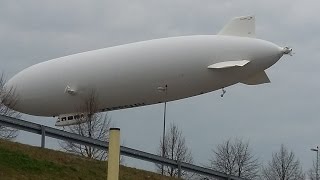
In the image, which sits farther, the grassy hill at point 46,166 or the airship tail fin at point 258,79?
the airship tail fin at point 258,79

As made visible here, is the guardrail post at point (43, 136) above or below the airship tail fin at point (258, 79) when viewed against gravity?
below

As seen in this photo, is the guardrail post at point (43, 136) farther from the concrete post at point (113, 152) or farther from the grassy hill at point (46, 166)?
the concrete post at point (113, 152)

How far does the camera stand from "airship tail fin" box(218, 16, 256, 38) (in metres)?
34.0

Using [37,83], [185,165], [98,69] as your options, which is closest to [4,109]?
[37,83]

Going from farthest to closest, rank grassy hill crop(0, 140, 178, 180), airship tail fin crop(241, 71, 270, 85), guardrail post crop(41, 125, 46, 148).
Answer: airship tail fin crop(241, 71, 270, 85) < guardrail post crop(41, 125, 46, 148) < grassy hill crop(0, 140, 178, 180)

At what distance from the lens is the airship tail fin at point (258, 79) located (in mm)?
34312

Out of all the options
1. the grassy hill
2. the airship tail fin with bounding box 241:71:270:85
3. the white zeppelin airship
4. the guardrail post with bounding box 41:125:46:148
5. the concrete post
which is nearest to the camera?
the concrete post

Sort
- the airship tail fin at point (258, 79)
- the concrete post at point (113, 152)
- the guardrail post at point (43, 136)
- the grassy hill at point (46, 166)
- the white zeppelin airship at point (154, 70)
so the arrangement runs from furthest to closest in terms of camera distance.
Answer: the airship tail fin at point (258, 79) → the white zeppelin airship at point (154, 70) → the guardrail post at point (43, 136) → the grassy hill at point (46, 166) → the concrete post at point (113, 152)

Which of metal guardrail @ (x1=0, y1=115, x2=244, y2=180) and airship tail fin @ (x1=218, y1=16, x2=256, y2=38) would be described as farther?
airship tail fin @ (x1=218, y1=16, x2=256, y2=38)

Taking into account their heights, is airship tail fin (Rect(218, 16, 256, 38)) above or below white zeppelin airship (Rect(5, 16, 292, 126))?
above

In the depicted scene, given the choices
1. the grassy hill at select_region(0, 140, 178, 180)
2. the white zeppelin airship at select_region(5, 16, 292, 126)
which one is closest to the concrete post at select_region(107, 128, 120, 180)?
the grassy hill at select_region(0, 140, 178, 180)

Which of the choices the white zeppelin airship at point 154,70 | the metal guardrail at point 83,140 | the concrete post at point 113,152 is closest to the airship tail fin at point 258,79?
the white zeppelin airship at point 154,70

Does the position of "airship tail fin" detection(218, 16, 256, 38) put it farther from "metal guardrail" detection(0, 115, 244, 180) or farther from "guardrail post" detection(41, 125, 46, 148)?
"guardrail post" detection(41, 125, 46, 148)

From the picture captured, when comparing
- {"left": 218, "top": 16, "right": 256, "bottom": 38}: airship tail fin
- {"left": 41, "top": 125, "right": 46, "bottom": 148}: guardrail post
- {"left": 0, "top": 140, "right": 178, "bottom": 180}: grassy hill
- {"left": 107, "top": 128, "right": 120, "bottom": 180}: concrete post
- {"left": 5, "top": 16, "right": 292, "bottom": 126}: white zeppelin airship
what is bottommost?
{"left": 107, "top": 128, "right": 120, "bottom": 180}: concrete post
